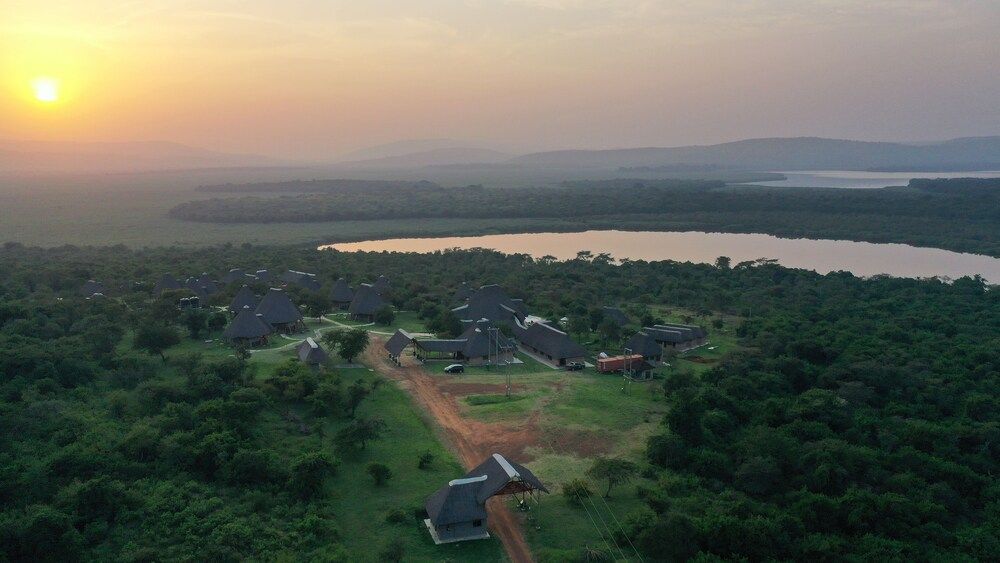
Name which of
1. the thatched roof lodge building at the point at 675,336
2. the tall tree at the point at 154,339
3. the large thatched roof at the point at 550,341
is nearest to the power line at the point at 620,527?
the large thatched roof at the point at 550,341

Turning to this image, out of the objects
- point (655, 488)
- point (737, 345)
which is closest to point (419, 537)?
point (655, 488)

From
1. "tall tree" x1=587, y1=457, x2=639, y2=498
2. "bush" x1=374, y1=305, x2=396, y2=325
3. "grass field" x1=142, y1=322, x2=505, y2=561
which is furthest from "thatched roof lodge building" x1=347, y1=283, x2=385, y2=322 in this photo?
"tall tree" x1=587, y1=457, x2=639, y2=498

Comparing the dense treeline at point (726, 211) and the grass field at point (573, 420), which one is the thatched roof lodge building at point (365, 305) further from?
the dense treeline at point (726, 211)

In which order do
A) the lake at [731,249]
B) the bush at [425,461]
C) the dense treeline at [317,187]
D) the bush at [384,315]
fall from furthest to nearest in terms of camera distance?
1. the dense treeline at [317,187]
2. the lake at [731,249]
3. the bush at [384,315]
4. the bush at [425,461]

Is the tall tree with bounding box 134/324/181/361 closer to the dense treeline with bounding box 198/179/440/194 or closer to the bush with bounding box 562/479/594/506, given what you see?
the bush with bounding box 562/479/594/506

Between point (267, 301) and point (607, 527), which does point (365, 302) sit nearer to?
point (267, 301)

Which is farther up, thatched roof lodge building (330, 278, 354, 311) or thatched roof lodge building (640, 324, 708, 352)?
thatched roof lodge building (330, 278, 354, 311)

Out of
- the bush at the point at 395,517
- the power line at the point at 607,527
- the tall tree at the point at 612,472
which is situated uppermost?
the tall tree at the point at 612,472
